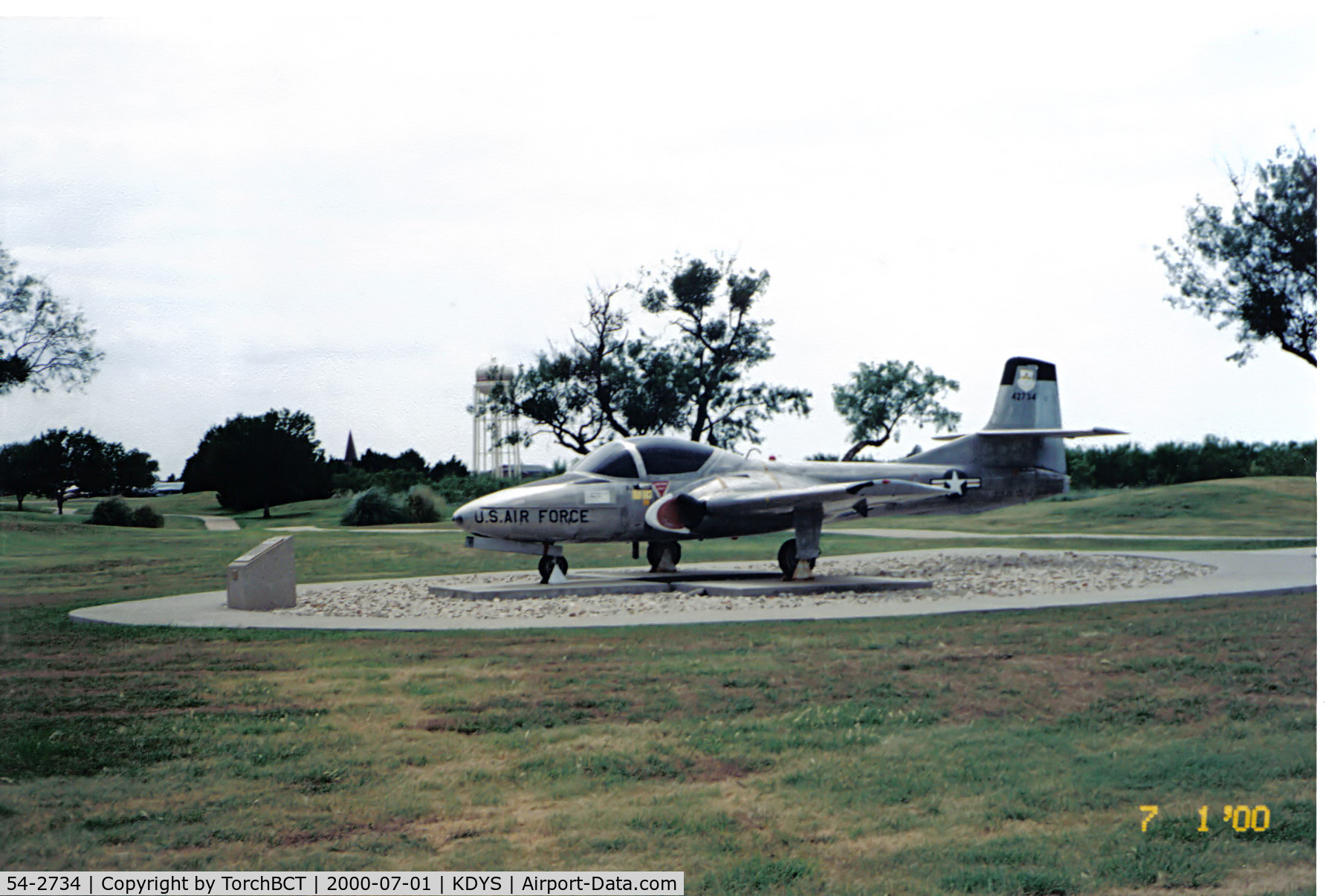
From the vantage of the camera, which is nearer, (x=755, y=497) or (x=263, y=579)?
(x=263, y=579)

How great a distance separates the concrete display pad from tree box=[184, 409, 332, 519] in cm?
307


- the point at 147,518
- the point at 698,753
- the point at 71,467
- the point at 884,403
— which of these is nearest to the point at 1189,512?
the point at 884,403

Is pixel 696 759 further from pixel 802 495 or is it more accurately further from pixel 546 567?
pixel 546 567

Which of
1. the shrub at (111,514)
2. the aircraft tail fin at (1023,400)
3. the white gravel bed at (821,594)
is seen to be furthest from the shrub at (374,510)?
the aircraft tail fin at (1023,400)

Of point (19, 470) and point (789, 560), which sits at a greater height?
point (19, 470)

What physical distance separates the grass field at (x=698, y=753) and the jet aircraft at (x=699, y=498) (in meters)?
4.12

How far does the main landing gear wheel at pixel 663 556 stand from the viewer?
1689 cm

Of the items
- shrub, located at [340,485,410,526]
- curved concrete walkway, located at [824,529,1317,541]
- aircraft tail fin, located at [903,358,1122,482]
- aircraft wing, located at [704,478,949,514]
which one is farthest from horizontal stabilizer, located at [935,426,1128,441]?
shrub, located at [340,485,410,526]

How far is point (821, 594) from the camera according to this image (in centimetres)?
1416

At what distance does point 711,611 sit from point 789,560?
3.41 meters

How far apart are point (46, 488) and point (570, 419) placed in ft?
39.4

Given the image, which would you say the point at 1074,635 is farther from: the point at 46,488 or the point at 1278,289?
the point at 46,488
